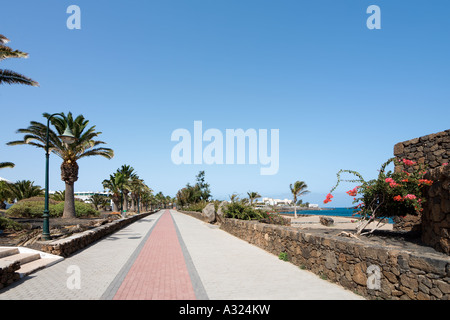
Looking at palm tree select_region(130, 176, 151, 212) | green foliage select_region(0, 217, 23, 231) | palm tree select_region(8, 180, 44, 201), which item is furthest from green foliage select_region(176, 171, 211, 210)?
green foliage select_region(0, 217, 23, 231)

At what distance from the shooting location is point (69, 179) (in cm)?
2569

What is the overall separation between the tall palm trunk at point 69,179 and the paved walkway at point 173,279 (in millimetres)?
16954

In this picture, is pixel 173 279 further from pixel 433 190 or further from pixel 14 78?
pixel 14 78

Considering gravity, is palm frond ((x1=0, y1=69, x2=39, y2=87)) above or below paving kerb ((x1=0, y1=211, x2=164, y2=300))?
above

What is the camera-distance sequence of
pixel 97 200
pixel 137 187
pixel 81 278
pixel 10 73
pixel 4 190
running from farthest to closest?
1. pixel 137 187
2. pixel 97 200
3. pixel 4 190
4. pixel 10 73
5. pixel 81 278

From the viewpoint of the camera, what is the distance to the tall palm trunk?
25.5m

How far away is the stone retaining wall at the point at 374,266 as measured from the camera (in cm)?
446

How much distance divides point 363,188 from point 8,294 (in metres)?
9.43

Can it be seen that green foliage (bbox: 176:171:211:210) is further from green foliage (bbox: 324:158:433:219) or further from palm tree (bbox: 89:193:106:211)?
green foliage (bbox: 324:158:433:219)

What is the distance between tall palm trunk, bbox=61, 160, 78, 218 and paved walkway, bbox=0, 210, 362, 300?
55.6 ft

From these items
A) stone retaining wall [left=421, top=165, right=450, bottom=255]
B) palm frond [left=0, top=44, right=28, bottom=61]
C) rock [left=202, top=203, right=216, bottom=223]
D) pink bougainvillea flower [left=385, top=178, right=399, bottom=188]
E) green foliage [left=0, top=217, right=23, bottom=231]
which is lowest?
rock [left=202, top=203, right=216, bottom=223]

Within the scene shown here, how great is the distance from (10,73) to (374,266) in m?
15.2

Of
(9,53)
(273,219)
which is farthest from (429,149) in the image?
(9,53)

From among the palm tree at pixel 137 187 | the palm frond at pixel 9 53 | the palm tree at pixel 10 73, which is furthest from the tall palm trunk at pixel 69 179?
the palm tree at pixel 137 187
